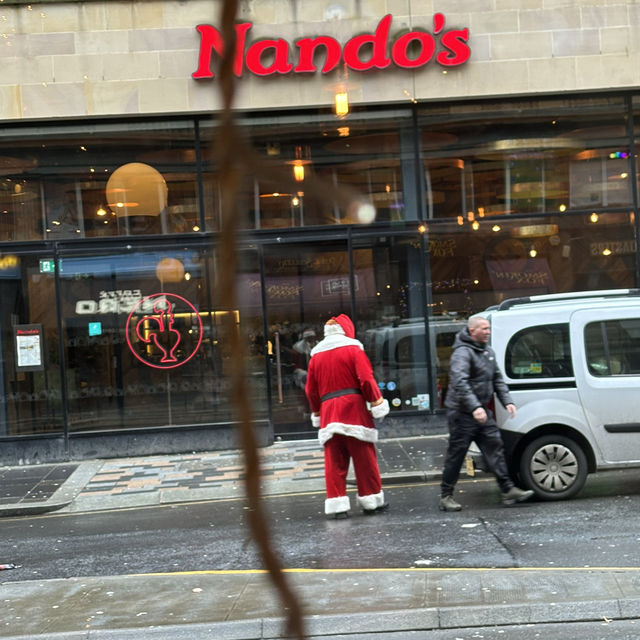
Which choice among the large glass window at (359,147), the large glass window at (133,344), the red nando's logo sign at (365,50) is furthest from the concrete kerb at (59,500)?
the red nando's logo sign at (365,50)

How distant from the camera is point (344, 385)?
8.50 m

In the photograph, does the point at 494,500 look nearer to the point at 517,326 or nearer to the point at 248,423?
the point at 517,326

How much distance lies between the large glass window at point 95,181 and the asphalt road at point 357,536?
4924 millimetres

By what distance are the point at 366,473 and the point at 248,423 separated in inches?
308

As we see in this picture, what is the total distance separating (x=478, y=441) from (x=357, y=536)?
1.50 metres

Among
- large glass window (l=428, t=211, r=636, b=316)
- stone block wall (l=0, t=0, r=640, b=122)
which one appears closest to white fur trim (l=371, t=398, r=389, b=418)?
large glass window (l=428, t=211, r=636, b=316)

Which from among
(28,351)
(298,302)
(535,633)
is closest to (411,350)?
(298,302)

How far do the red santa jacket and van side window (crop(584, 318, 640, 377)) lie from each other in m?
2.10

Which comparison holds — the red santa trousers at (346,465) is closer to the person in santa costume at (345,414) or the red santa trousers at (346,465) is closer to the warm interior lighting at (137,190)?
the person in santa costume at (345,414)

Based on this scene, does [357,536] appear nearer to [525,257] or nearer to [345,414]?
[345,414]

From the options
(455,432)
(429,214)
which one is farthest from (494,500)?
(429,214)

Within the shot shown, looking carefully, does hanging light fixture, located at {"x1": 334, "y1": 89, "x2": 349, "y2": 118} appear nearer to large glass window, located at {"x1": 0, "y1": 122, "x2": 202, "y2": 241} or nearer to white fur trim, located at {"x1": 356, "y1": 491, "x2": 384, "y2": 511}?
large glass window, located at {"x1": 0, "y1": 122, "x2": 202, "y2": 241}

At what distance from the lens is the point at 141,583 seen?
21.1 feet

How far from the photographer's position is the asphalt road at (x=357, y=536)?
687 cm
